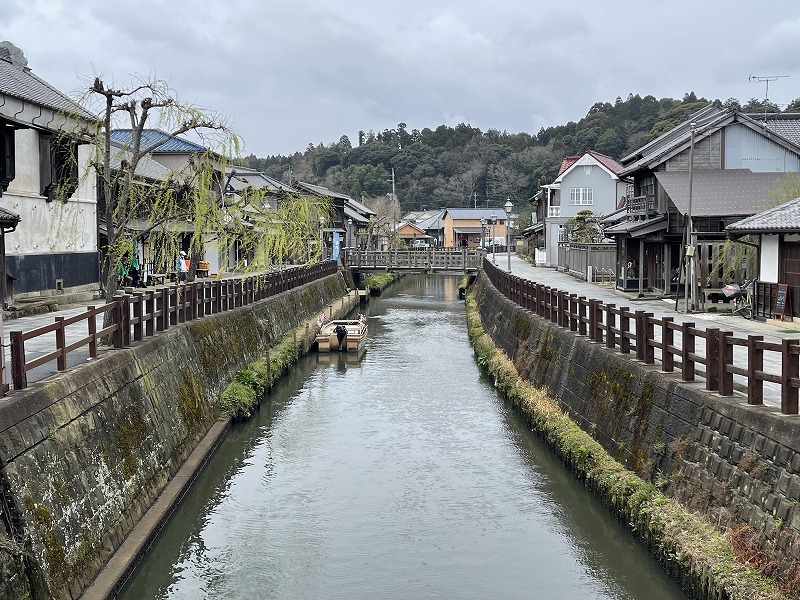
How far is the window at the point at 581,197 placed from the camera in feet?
187

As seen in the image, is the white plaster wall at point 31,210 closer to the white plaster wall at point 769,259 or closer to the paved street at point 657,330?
the paved street at point 657,330

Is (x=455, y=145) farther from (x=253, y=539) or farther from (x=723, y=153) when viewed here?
→ (x=253, y=539)

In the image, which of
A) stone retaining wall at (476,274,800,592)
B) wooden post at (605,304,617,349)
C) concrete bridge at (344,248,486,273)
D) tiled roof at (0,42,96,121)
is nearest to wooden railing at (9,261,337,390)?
tiled roof at (0,42,96,121)

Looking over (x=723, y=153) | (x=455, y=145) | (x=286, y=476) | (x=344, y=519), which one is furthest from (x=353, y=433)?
(x=455, y=145)

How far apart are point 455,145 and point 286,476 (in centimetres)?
13719

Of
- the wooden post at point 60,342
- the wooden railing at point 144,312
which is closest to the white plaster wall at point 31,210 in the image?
Result: the wooden railing at point 144,312

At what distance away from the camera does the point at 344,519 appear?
1362 cm

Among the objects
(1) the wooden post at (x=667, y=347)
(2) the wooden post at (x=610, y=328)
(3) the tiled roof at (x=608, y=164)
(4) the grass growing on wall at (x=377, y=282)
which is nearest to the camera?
(1) the wooden post at (x=667, y=347)

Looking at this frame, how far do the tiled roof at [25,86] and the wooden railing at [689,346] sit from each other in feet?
41.2

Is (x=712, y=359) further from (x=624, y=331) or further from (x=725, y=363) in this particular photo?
(x=624, y=331)

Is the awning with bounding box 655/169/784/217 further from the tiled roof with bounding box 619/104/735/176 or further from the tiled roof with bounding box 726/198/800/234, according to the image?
the tiled roof with bounding box 726/198/800/234

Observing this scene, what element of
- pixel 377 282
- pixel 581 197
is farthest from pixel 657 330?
pixel 377 282

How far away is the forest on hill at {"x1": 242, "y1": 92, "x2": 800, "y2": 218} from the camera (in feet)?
403

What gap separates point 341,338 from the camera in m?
31.0
